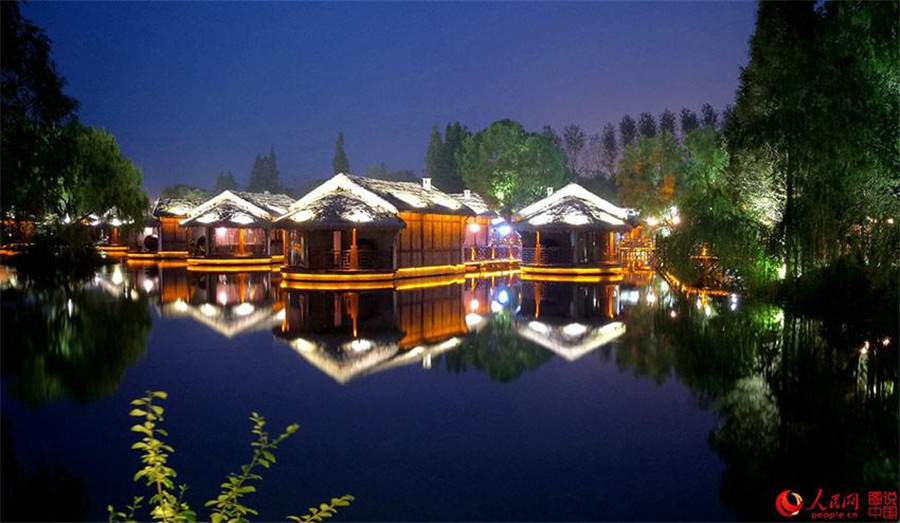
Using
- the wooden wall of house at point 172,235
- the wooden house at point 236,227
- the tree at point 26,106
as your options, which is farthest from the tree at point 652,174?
the tree at point 26,106

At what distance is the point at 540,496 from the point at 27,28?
12.5 m

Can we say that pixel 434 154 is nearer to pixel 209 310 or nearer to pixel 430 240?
pixel 430 240

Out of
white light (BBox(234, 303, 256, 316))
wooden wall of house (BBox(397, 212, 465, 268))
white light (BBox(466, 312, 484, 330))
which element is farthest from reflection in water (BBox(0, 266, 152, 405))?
wooden wall of house (BBox(397, 212, 465, 268))

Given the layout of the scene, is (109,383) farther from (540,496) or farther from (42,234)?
(42,234)

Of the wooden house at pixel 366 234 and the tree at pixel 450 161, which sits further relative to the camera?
the tree at pixel 450 161

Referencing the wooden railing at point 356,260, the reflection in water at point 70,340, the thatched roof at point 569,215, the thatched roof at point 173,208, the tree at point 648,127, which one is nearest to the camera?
the reflection in water at point 70,340

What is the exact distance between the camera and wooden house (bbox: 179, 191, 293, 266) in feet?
121

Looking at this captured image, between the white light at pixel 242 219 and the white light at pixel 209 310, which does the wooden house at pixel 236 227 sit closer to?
the white light at pixel 242 219

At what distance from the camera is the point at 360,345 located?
13.0 meters

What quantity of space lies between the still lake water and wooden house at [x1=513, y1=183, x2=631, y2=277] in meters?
13.7

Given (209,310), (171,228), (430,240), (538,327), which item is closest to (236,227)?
(171,228)

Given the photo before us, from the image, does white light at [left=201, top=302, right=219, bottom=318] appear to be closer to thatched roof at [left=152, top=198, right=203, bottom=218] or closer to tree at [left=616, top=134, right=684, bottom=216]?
thatched roof at [left=152, top=198, right=203, bottom=218]

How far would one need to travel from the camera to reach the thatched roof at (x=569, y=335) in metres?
13.0

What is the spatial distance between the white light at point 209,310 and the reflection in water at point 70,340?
1.45 metres
